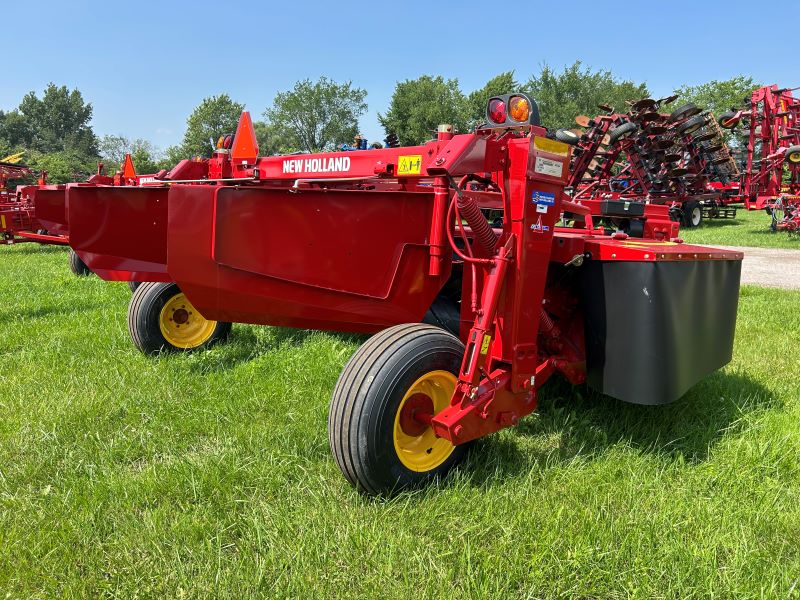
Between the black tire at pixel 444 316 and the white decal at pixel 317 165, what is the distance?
3.47ft

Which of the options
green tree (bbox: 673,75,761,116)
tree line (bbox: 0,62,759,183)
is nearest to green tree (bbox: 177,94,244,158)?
tree line (bbox: 0,62,759,183)

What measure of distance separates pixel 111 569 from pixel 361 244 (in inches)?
66.3

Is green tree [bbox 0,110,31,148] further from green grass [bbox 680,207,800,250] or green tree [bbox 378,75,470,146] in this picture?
green grass [bbox 680,207,800,250]

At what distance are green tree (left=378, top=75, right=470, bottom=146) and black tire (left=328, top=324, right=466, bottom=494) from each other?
56130 mm

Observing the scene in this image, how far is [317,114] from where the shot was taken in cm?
7412

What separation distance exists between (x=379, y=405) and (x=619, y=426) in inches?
66.8

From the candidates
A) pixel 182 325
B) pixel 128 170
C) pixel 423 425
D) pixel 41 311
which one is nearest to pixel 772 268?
pixel 423 425

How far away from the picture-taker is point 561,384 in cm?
375

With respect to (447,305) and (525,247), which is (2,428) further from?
(525,247)

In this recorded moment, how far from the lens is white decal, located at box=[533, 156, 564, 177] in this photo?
7.85 ft

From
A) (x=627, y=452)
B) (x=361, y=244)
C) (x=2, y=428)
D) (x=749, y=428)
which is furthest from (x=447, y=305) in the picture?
(x=2, y=428)

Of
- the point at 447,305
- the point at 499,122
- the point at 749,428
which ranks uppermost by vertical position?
the point at 499,122

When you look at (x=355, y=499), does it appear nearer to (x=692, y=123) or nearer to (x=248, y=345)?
(x=248, y=345)

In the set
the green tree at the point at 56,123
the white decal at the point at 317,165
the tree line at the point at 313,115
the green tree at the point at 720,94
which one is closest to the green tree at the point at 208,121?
the tree line at the point at 313,115
